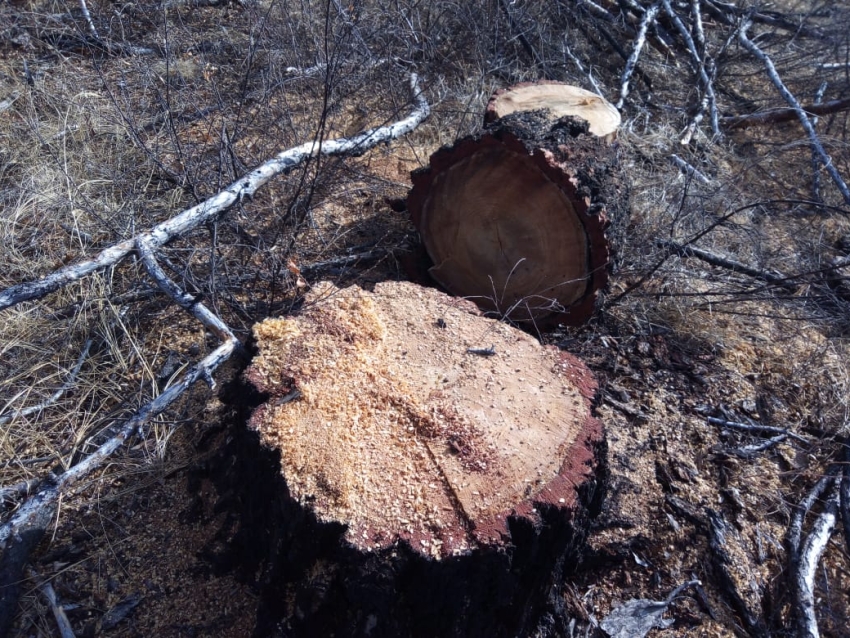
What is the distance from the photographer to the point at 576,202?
2.30 meters

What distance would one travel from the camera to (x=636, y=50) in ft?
13.8

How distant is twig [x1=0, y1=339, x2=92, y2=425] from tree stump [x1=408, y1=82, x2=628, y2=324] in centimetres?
145

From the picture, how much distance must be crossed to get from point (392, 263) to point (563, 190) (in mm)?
953

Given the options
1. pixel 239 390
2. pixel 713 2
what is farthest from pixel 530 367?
pixel 713 2

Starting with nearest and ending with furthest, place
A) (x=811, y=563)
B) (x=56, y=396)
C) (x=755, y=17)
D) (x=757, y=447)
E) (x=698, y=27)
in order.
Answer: (x=811, y=563) → (x=56, y=396) → (x=757, y=447) → (x=698, y=27) → (x=755, y=17)

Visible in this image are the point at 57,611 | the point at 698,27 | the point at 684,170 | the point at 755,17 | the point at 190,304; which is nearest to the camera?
the point at 57,611

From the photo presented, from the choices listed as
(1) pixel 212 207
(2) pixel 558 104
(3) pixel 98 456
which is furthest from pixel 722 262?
(3) pixel 98 456

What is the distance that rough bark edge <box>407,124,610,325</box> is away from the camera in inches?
89.9

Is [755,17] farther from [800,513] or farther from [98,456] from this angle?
[98,456]

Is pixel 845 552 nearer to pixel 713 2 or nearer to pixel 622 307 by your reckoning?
pixel 622 307

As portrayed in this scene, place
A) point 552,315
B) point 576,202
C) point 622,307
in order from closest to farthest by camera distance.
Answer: point 576,202, point 552,315, point 622,307

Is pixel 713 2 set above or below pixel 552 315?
above

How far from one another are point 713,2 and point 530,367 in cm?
473

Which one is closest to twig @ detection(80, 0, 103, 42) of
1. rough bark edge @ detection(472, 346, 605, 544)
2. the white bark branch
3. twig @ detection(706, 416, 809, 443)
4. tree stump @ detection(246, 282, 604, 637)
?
the white bark branch
